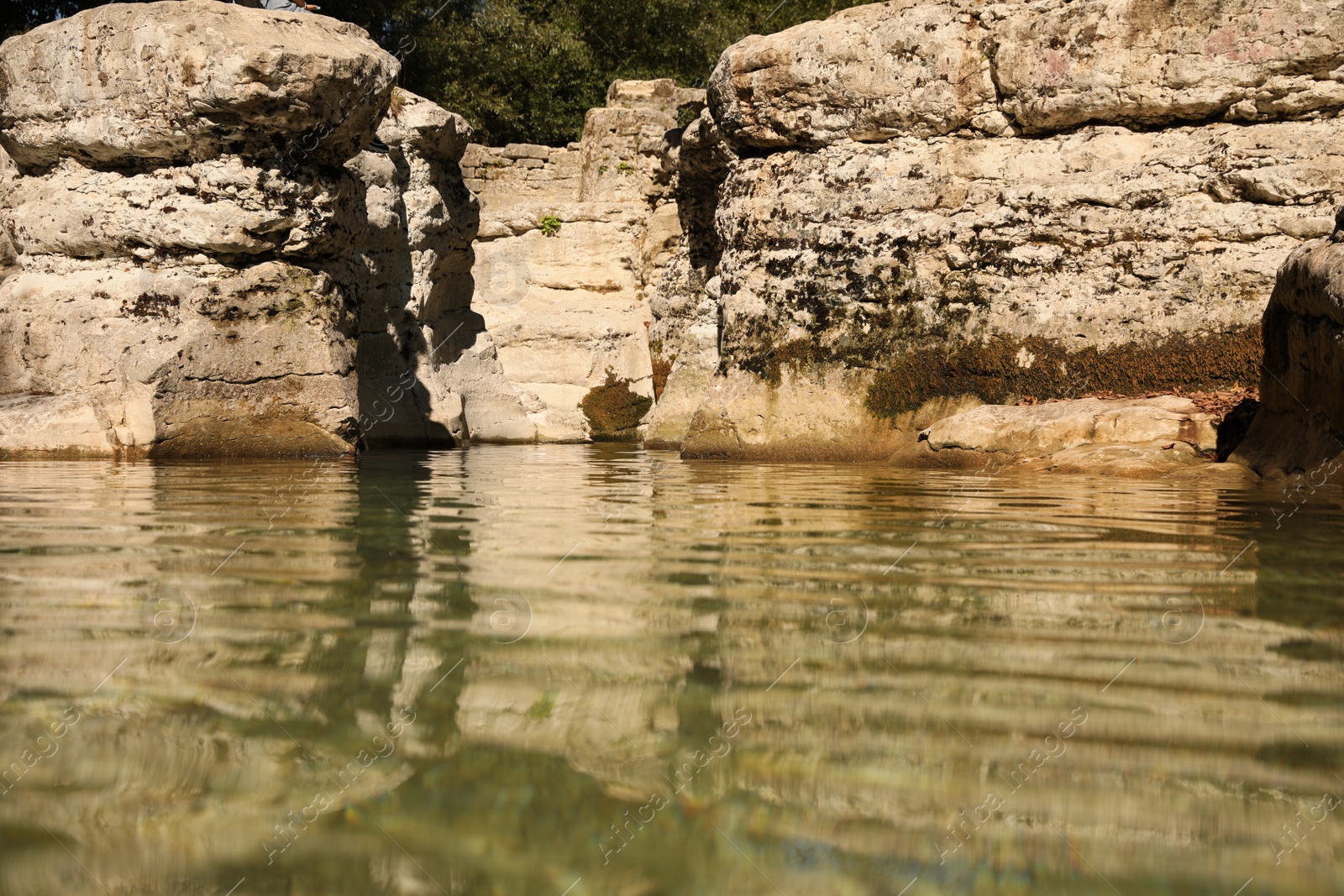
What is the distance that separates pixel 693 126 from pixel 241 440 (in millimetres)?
4643

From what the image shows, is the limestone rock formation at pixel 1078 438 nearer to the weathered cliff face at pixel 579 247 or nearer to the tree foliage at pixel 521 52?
the weathered cliff face at pixel 579 247

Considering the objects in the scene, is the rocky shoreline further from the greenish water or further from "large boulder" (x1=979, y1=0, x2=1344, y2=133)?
the greenish water

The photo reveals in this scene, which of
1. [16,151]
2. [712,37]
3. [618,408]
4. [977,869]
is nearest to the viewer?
[977,869]

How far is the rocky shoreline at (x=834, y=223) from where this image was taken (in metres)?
5.92

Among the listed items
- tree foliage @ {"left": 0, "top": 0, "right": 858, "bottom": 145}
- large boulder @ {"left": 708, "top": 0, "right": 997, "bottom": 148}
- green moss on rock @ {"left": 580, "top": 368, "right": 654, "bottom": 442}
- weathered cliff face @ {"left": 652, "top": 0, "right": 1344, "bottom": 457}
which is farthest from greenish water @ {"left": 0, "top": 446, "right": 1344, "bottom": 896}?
tree foliage @ {"left": 0, "top": 0, "right": 858, "bottom": 145}

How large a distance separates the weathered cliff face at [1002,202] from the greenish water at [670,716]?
3.67 meters

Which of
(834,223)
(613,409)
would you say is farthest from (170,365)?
(613,409)

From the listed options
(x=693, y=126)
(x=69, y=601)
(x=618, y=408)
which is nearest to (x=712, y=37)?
(x=618, y=408)

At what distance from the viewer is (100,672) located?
5.02 ft

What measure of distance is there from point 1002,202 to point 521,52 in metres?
16.7

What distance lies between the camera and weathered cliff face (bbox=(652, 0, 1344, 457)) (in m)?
5.91

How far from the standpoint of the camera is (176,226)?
268 inches

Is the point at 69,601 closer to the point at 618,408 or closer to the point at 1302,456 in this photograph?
the point at 1302,456

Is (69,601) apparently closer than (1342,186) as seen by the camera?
Yes
